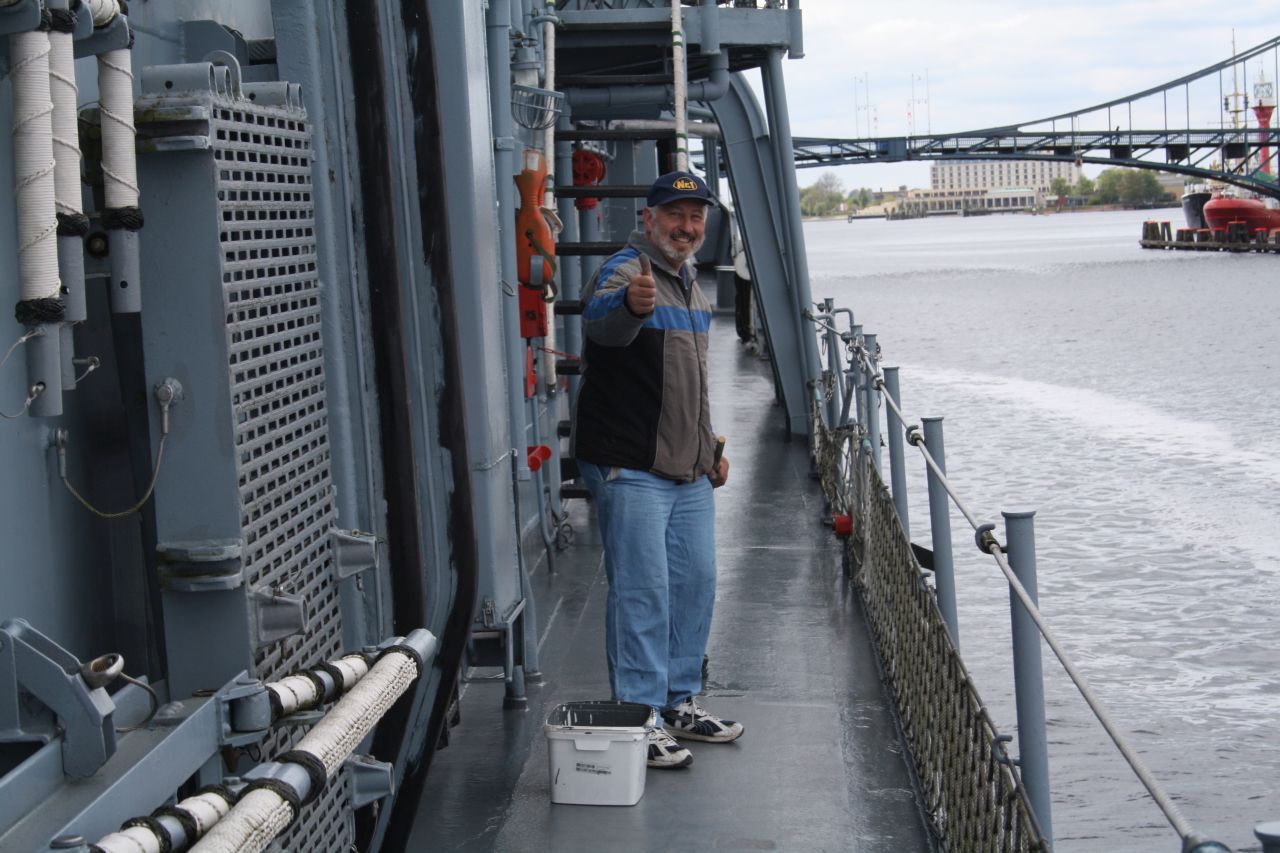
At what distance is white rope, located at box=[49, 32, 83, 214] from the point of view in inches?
93.3

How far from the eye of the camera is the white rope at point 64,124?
7.77 ft

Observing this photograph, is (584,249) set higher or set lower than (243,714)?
higher

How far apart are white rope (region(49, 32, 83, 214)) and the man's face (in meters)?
2.33

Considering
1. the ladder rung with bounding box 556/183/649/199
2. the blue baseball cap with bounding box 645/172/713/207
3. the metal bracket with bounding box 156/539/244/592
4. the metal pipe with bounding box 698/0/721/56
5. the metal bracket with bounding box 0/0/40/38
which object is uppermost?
the metal pipe with bounding box 698/0/721/56

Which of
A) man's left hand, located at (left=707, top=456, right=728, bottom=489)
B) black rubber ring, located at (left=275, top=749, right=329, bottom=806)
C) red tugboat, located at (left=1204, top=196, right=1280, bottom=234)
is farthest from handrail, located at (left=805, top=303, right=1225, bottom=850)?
red tugboat, located at (left=1204, top=196, right=1280, bottom=234)

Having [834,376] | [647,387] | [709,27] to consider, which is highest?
[709,27]

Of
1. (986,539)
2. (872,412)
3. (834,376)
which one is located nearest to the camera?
(986,539)

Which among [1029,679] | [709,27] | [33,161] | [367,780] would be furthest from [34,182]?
[709,27]

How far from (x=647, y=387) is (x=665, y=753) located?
3.59ft

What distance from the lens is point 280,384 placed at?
120 inches

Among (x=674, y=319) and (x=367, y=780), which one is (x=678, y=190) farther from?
(x=367, y=780)

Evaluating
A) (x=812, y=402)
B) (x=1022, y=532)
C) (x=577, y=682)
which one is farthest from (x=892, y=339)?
(x=1022, y=532)

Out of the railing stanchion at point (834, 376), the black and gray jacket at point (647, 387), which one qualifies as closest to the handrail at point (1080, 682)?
the black and gray jacket at point (647, 387)

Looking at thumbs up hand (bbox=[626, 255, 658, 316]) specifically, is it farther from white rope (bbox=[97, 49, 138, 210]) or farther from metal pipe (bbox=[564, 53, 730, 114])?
metal pipe (bbox=[564, 53, 730, 114])
